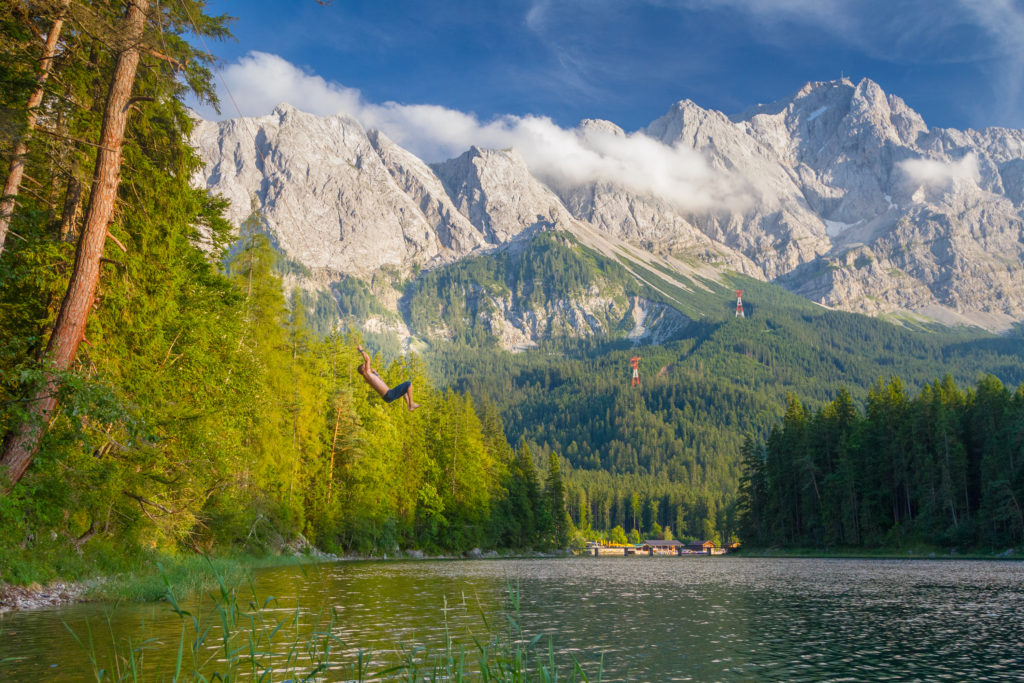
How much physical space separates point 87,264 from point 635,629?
1596cm

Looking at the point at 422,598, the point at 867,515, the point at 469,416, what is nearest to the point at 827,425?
the point at 867,515

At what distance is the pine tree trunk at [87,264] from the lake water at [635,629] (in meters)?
3.89

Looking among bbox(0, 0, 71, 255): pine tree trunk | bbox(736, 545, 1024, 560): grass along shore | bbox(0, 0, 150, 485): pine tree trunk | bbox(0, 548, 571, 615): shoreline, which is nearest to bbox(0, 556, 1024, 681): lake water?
bbox(0, 548, 571, 615): shoreline

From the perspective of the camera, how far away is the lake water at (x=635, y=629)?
13.4 metres

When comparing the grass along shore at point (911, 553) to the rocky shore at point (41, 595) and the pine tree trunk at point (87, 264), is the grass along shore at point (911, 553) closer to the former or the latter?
the rocky shore at point (41, 595)

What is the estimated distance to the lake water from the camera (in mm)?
13430

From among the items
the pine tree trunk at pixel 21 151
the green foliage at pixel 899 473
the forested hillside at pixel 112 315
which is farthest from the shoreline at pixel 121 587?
the green foliage at pixel 899 473

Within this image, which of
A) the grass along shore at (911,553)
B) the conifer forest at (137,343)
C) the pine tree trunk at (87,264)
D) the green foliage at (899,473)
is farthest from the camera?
the green foliage at (899,473)

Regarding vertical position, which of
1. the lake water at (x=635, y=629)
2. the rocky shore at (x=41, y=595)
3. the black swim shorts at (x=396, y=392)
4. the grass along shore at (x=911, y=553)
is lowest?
the grass along shore at (x=911, y=553)

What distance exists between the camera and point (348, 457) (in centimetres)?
5700

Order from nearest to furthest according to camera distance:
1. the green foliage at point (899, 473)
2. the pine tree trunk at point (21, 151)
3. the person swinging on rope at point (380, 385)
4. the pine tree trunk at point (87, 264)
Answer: the person swinging on rope at point (380, 385) < the pine tree trunk at point (87, 264) < the pine tree trunk at point (21, 151) < the green foliage at point (899, 473)

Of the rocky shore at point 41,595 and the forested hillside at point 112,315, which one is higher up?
the forested hillside at point 112,315

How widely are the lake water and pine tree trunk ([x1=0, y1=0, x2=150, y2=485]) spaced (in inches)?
153

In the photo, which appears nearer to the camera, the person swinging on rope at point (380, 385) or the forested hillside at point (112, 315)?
the person swinging on rope at point (380, 385)
